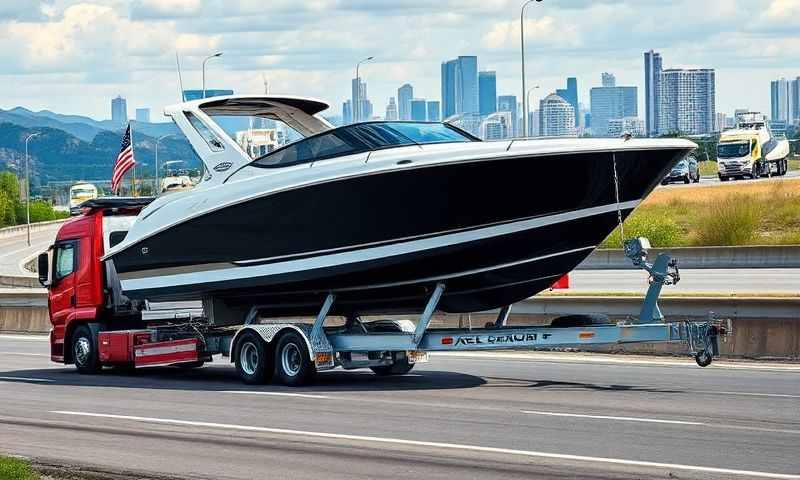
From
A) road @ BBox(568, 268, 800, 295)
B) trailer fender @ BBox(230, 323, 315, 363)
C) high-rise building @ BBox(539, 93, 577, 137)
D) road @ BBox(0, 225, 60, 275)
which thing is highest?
high-rise building @ BBox(539, 93, 577, 137)

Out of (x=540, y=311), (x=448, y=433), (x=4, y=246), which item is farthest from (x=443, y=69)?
(x=448, y=433)

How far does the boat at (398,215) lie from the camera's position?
16.5 m

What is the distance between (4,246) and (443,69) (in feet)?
178

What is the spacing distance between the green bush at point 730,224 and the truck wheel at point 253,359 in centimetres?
2921

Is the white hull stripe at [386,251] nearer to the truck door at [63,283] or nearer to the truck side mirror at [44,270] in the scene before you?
the truck door at [63,283]

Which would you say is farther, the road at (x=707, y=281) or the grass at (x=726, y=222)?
the grass at (x=726, y=222)

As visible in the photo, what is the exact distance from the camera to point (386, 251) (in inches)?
675

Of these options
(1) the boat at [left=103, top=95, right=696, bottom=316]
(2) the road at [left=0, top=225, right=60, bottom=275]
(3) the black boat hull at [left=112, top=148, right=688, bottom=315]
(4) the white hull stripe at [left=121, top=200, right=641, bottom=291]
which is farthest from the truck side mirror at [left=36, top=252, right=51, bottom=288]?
(2) the road at [left=0, top=225, right=60, bottom=275]

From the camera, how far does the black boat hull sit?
54.0 ft

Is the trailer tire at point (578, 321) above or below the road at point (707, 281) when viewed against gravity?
above

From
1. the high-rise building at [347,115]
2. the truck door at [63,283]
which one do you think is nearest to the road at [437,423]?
the truck door at [63,283]

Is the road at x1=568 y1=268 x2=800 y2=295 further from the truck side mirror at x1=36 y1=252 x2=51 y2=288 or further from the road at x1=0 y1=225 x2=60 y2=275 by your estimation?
the road at x1=0 y1=225 x2=60 y2=275

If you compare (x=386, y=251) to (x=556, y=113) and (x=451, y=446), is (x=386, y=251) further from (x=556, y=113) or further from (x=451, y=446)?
(x=556, y=113)

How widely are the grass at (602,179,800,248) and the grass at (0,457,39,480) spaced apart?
30829 mm
